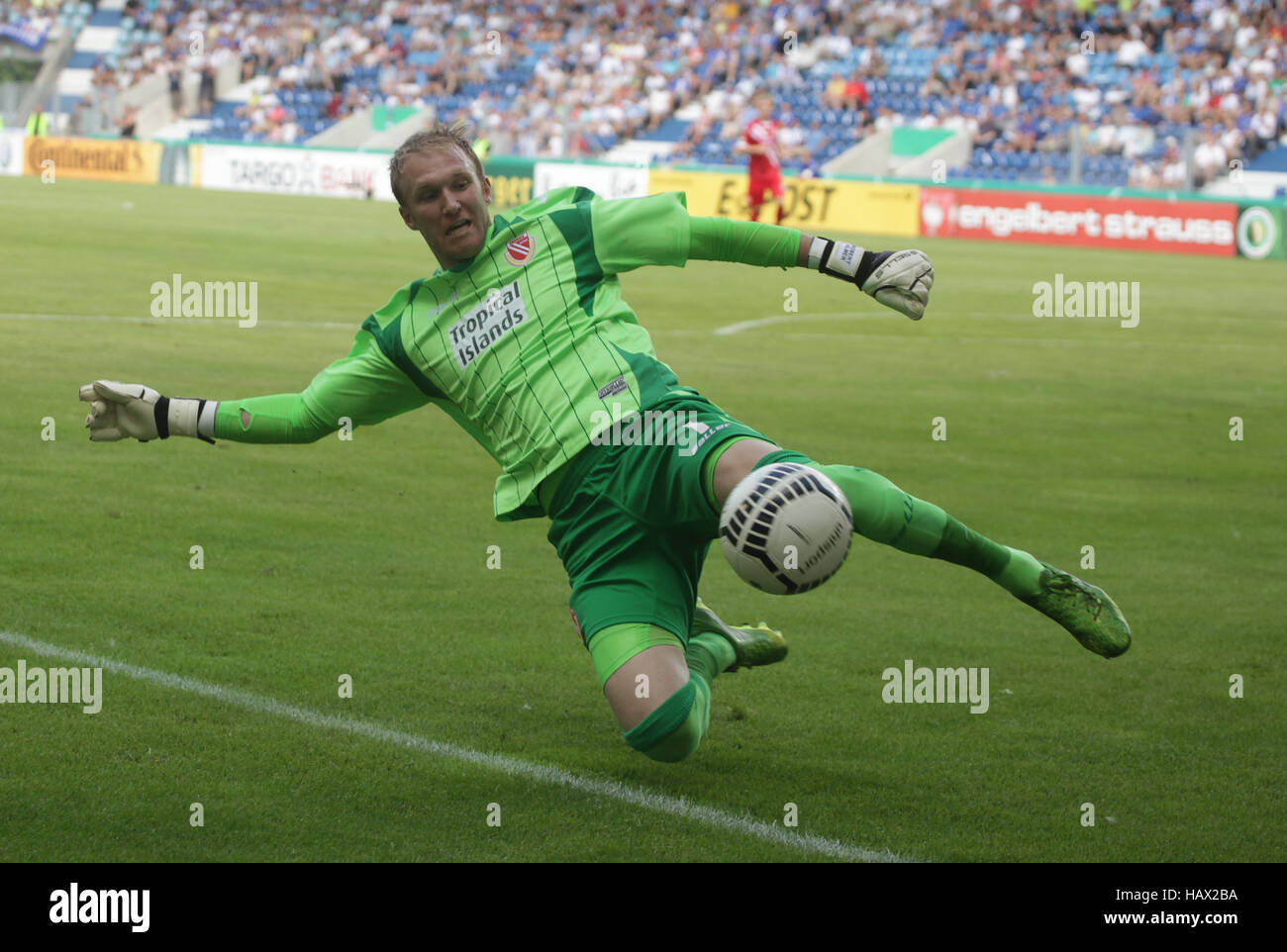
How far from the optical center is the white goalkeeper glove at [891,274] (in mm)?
5074

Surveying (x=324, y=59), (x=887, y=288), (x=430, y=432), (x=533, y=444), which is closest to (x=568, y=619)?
(x=533, y=444)

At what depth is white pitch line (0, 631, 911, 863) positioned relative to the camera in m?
4.74

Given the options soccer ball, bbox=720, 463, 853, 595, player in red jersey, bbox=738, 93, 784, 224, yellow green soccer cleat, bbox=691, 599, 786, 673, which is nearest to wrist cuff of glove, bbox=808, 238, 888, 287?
soccer ball, bbox=720, 463, 853, 595

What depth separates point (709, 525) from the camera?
5.10 m

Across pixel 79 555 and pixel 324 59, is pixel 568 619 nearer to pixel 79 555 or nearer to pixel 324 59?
pixel 79 555

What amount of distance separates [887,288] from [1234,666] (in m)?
2.77

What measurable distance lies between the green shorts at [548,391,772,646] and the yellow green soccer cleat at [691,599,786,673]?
Answer: 59 centimetres

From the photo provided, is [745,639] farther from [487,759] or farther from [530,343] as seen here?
[530,343]

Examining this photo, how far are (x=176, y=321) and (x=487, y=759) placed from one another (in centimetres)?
1146

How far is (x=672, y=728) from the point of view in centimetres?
473
